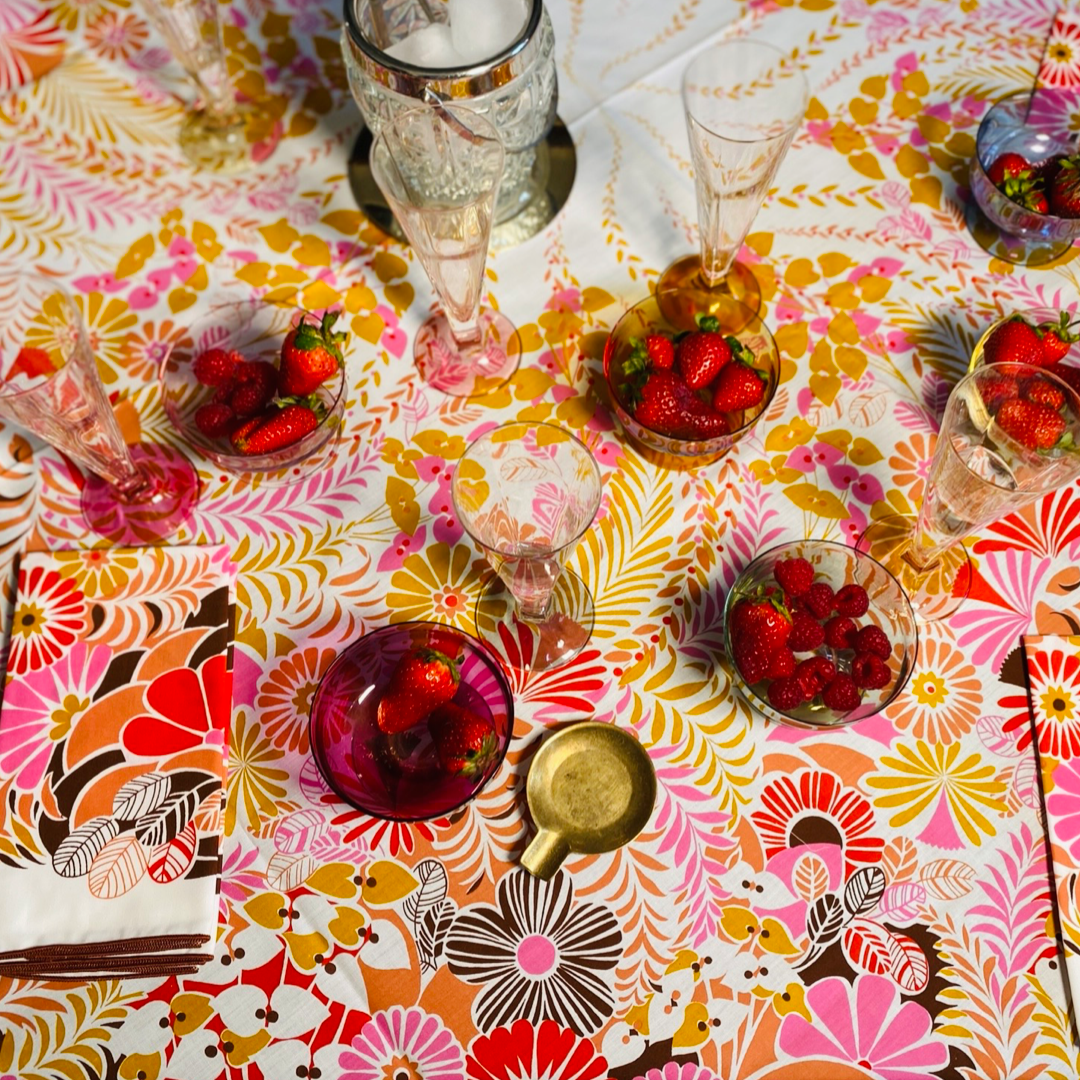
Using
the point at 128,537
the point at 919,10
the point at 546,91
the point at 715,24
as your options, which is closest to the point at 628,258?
the point at 546,91

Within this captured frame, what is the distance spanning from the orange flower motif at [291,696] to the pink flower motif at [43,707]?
0.18 m

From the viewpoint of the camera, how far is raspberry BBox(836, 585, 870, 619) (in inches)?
37.2

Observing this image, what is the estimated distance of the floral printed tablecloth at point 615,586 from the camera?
35.0 inches

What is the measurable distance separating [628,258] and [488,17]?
12.6 inches

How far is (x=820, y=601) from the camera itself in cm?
94

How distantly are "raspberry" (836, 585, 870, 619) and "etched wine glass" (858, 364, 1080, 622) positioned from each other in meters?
0.07

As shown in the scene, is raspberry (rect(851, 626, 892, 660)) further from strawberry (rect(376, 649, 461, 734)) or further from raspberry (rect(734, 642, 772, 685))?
strawberry (rect(376, 649, 461, 734))

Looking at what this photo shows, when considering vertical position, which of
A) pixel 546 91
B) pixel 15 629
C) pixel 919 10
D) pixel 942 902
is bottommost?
pixel 942 902

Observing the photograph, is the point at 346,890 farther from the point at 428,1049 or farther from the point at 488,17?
the point at 488,17

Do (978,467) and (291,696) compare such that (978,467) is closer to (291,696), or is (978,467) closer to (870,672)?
(870,672)

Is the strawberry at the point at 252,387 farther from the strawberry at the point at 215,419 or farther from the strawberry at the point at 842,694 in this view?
the strawberry at the point at 842,694

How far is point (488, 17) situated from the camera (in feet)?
3.35

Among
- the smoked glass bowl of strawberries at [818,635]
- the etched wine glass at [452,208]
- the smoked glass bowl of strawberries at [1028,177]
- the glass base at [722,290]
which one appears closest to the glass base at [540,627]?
the smoked glass bowl of strawberries at [818,635]

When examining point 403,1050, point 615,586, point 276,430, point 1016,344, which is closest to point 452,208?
point 276,430
